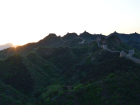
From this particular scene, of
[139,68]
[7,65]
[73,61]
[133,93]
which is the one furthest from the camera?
[73,61]

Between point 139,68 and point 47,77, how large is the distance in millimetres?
25223

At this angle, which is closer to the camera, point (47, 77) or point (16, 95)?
point (16, 95)

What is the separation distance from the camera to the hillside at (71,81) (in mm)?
19923

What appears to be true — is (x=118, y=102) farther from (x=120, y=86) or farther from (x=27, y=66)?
(x=27, y=66)

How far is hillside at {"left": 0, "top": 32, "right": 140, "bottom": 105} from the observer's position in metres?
19.9

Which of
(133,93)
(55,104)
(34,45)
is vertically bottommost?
(55,104)

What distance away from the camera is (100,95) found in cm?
1984

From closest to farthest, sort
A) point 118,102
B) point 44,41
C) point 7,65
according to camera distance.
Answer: point 118,102, point 7,65, point 44,41

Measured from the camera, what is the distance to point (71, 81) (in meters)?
35.1

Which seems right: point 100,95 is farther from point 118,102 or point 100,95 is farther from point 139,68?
point 139,68

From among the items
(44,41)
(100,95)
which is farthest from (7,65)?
(44,41)

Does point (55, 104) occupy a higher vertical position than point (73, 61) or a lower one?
lower

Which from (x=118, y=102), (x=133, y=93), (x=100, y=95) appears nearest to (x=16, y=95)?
(x=100, y=95)

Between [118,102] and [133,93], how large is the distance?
314 cm
